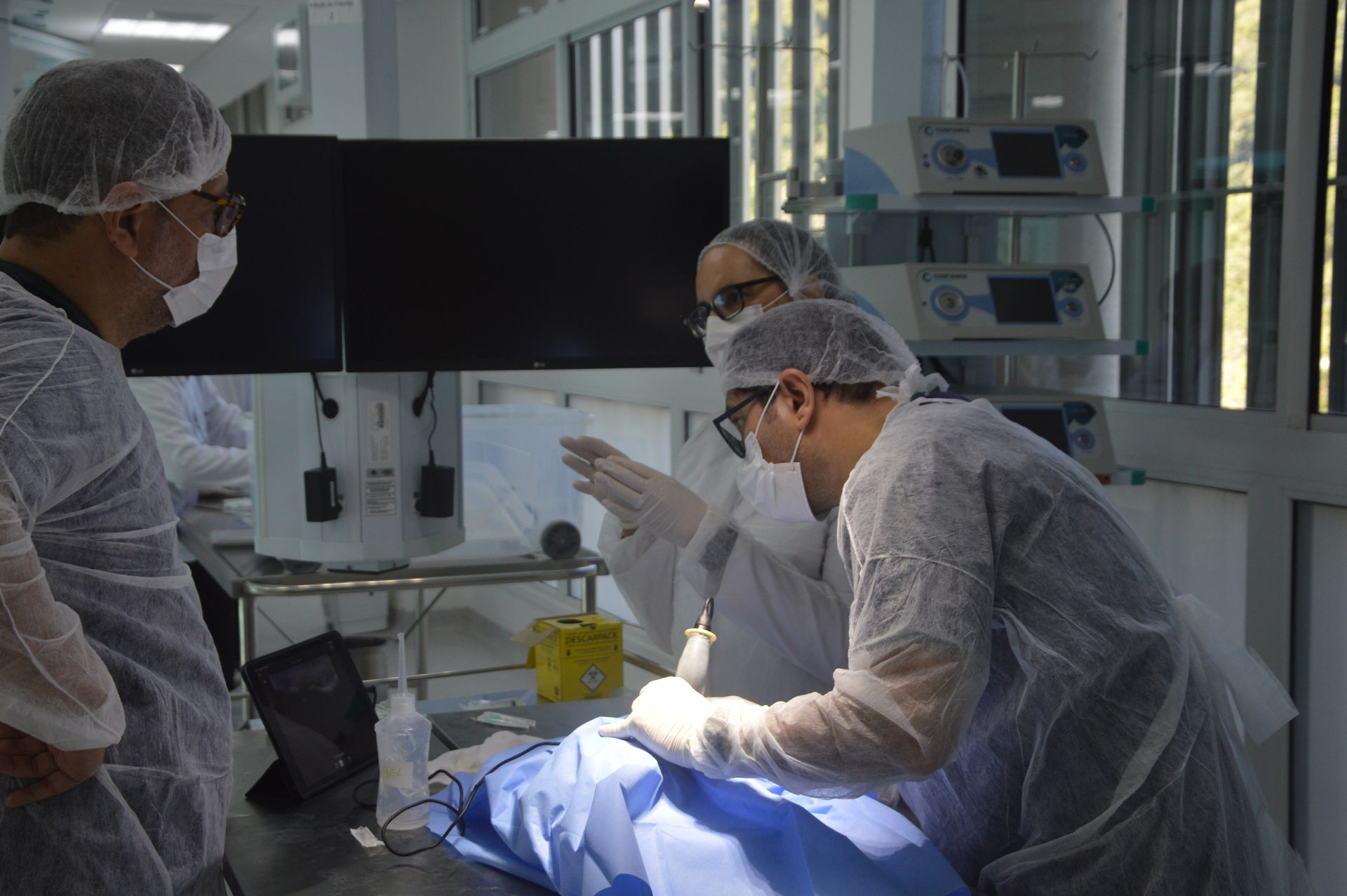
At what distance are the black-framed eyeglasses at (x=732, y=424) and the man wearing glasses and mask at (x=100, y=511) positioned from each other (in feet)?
2.33

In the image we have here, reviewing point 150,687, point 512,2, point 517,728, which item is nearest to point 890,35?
point 517,728

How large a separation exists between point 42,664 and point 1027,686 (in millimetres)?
991

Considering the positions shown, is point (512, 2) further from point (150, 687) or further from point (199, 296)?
point (150, 687)

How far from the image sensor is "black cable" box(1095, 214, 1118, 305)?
9.66ft

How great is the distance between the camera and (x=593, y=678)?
2.17 m

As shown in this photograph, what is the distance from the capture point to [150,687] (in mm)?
1247

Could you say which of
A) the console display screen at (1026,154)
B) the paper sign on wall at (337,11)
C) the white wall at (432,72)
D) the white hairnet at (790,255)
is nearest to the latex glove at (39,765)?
the white hairnet at (790,255)

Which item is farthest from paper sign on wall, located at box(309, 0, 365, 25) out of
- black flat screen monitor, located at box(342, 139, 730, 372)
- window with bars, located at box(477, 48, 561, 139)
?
window with bars, located at box(477, 48, 561, 139)

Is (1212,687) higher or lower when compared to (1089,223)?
lower

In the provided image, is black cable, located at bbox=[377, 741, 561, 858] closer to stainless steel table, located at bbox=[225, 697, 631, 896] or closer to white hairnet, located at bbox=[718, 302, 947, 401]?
stainless steel table, located at bbox=[225, 697, 631, 896]

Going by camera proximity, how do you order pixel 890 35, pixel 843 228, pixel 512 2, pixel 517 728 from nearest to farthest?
pixel 517 728, pixel 843 228, pixel 890 35, pixel 512 2

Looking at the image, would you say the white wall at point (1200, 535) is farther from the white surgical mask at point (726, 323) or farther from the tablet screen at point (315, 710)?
the tablet screen at point (315, 710)

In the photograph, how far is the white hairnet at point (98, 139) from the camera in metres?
1.25

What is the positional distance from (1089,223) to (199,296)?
94.5 inches
